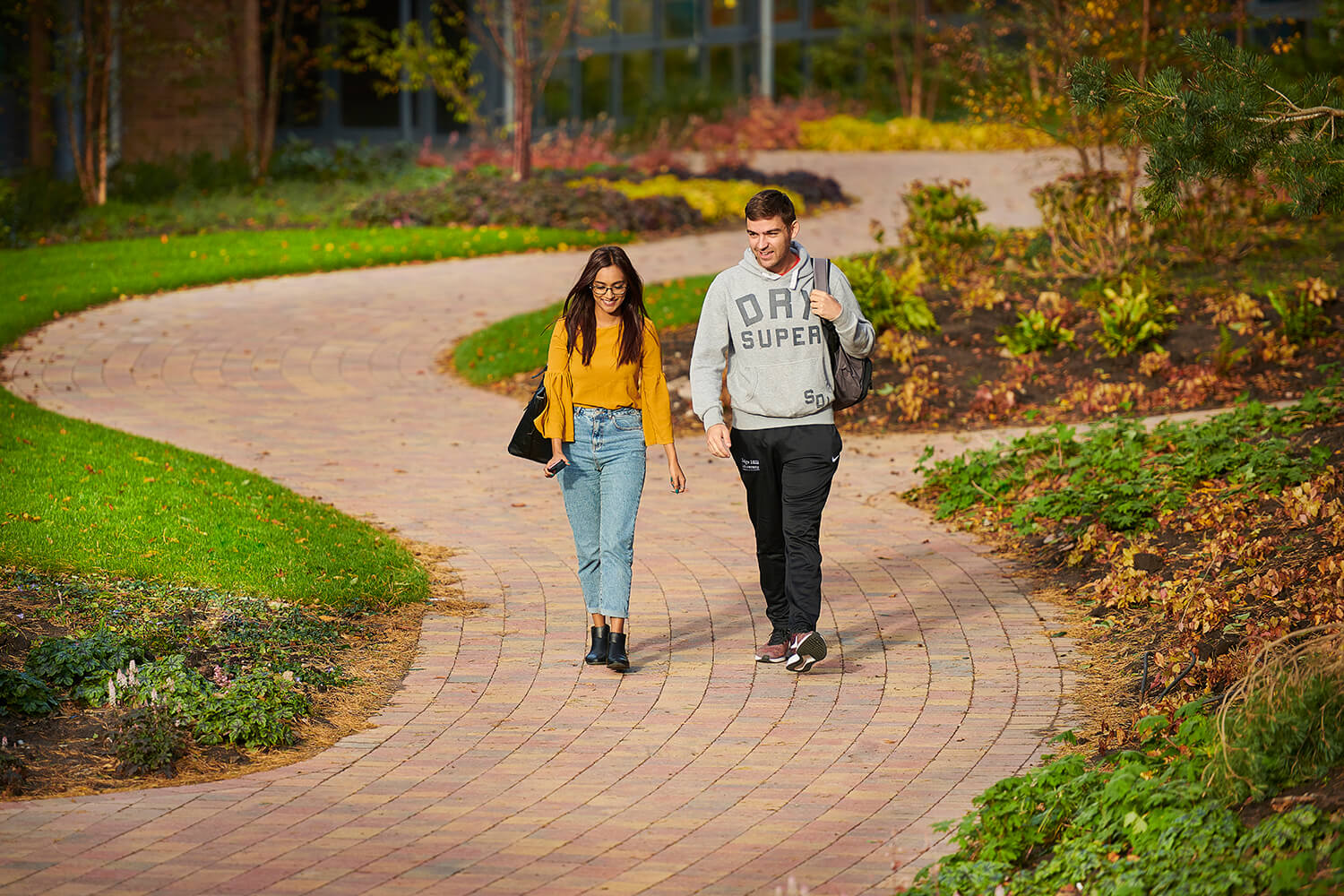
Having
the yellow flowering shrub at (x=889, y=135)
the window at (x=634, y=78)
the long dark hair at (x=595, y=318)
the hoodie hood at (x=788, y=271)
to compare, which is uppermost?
the window at (x=634, y=78)

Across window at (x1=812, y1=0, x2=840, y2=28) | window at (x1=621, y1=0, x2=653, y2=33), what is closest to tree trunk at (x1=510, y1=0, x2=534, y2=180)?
window at (x1=812, y1=0, x2=840, y2=28)

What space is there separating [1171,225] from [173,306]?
31.4 ft

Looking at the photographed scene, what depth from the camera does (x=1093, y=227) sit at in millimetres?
13617

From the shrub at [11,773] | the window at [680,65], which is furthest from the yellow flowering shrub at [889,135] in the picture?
the shrub at [11,773]

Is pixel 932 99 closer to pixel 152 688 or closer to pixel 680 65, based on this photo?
pixel 680 65

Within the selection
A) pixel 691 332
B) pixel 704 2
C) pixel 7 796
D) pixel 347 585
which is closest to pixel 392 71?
pixel 704 2

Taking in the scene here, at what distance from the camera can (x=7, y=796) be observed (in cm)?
477

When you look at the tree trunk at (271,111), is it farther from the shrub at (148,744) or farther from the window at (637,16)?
the shrub at (148,744)

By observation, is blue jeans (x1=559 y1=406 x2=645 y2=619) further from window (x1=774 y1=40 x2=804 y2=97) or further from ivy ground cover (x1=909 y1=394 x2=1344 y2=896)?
window (x1=774 y1=40 x2=804 y2=97)

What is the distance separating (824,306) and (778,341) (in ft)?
0.92

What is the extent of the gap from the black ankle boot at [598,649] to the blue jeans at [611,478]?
0.09 m

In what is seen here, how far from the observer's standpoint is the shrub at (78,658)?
5500 mm

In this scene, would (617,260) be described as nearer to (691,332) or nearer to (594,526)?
(594,526)

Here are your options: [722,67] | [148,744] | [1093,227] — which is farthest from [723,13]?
[148,744]
